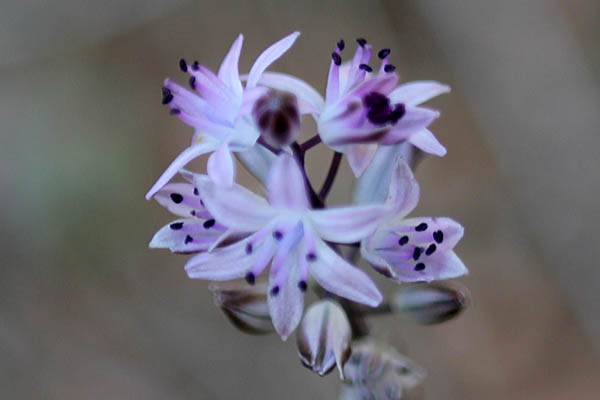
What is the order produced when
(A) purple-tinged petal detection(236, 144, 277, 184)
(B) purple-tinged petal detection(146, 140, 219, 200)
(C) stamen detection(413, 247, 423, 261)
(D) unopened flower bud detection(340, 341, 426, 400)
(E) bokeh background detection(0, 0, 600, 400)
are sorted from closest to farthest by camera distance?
(B) purple-tinged petal detection(146, 140, 219, 200)
(C) stamen detection(413, 247, 423, 261)
(A) purple-tinged petal detection(236, 144, 277, 184)
(D) unopened flower bud detection(340, 341, 426, 400)
(E) bokeh background detection(0, 0, 600, 400)

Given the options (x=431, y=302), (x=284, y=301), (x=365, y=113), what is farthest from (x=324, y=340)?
(x=365, y=113)

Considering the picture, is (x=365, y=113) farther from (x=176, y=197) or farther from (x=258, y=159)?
(x=176, y=197)

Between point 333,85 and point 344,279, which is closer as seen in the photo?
point 344,279

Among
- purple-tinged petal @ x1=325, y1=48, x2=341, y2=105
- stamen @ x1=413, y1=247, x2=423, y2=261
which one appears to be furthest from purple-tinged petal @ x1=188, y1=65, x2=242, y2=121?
stamen @ x1=413, y1=247, x2=423, y2=261

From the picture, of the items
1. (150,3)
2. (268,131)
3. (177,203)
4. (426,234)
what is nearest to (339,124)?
(268,131)

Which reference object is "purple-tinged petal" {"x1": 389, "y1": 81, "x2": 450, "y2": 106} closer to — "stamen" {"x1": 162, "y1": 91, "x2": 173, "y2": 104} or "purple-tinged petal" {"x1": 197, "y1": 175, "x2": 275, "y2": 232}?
"purple-tinged petal" {"x1": 197, "y1": 175, "x2": 275, "y2": 232}

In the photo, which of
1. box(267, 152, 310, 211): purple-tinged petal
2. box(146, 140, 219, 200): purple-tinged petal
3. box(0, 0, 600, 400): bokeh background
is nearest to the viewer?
box(267, 152, 310, 211): purple-tinged petal

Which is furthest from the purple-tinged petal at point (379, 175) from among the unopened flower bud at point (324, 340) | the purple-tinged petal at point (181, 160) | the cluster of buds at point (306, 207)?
the purple-tinged petal at point (181, 160)
